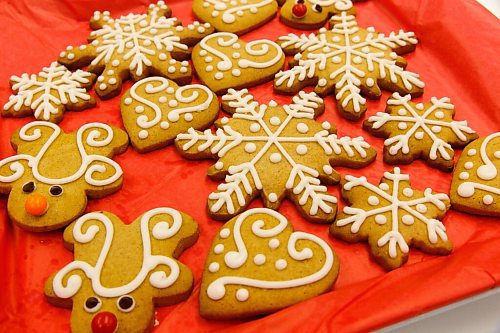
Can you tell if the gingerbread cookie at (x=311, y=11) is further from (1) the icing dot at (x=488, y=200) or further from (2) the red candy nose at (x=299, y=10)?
(1) the icing dot at (x=488, y=200)

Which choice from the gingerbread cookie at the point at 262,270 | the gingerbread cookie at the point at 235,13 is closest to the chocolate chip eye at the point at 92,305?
the gingerbread cookie at the point at 262,270

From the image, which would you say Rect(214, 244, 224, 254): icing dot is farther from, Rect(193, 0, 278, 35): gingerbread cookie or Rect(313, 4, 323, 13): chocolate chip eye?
Rect(313, 4, 323, 13): chocolate chip eye

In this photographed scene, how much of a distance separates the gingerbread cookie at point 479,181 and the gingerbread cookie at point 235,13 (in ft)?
3.91

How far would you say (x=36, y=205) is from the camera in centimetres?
166

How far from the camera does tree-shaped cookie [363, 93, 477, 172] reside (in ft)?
6.19

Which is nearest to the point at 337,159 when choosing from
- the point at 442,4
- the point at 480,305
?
the point at 480,305

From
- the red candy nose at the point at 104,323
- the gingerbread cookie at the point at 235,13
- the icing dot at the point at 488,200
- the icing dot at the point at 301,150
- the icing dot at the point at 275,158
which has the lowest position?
the red candy nose at the point at 104,323

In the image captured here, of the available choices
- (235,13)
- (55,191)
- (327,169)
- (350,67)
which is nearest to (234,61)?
(235,13)

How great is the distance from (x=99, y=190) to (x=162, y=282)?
470mm

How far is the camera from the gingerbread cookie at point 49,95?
2068 mm

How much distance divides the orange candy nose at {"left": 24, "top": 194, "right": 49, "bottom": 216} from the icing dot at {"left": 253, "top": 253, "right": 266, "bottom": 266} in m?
0.72

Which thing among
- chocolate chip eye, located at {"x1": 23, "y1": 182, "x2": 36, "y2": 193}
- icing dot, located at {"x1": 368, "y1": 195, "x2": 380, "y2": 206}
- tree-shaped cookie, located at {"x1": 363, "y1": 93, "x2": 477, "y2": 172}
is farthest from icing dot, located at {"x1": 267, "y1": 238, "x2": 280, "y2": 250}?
chocolate chip eye, located at {"x1": 23, "y1": 182, "x2": 36, "y2": 193}

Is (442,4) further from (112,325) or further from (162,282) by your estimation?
(112,325)

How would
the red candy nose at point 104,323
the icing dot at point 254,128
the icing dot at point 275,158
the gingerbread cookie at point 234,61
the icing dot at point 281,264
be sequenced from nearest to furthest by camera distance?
the red candy nose at point 104,323 → the icing dot at point 281,264 → the icing dot at point 275,158 → the icing dot at point 254,128 → the gingerbread cookie at point 234,61
